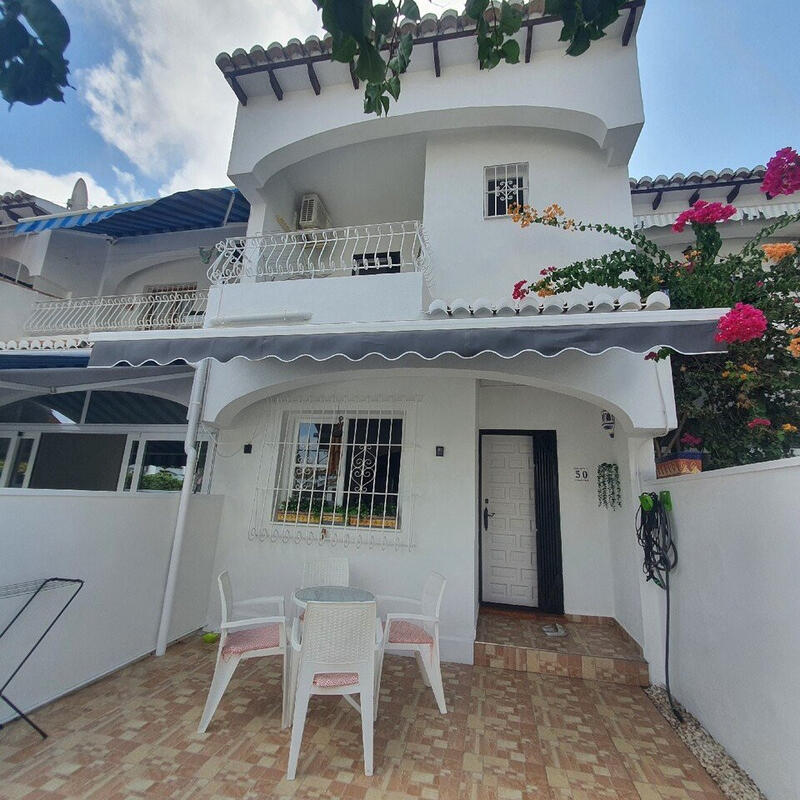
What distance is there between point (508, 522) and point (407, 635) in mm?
5664

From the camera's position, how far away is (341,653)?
4.96 meters

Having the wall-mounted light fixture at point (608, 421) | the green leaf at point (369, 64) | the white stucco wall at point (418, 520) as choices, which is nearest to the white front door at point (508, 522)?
the wall-mounted light fixture at point (608, 421)

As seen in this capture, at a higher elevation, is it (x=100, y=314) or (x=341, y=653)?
(x=100, y=314)

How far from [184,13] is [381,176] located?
8.95m

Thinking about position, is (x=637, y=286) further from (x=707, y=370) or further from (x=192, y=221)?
(x=192, y=221)

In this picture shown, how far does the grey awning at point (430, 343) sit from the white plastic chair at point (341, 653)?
349 centimetres

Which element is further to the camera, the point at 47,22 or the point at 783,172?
the point at 783,172

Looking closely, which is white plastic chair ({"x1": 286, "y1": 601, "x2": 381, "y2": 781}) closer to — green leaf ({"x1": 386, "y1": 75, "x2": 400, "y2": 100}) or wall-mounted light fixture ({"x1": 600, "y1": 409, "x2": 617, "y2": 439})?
green leaf ({"x1": 386, "y1": 75, "x2": 400, "y2": 100})

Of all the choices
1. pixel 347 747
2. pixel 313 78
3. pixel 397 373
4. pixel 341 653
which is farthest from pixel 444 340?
pixel 313 78

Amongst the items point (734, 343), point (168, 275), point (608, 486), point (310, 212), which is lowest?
point (608, 486)

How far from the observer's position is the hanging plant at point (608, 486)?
A: 973cm

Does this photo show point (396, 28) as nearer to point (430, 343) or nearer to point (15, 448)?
point (430, 343)

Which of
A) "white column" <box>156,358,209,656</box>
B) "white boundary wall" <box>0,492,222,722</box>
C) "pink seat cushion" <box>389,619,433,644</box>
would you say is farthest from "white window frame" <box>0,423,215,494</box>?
"pink seat cushion" <box>389,619,433,644</box>

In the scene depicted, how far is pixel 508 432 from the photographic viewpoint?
38.4 feet
